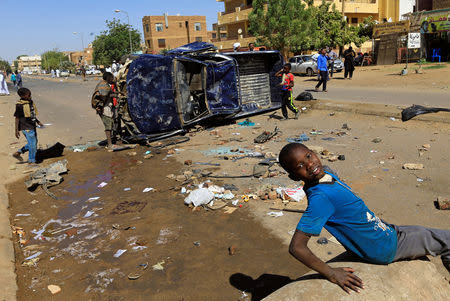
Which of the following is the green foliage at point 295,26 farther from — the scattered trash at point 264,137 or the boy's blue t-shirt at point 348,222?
the boy's blue t-shirt at point 348,222

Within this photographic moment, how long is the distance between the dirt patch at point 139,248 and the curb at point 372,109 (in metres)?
5.82

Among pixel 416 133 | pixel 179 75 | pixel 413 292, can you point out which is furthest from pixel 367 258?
pixel 179 75

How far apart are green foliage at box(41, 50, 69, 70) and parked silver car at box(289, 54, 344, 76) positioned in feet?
307

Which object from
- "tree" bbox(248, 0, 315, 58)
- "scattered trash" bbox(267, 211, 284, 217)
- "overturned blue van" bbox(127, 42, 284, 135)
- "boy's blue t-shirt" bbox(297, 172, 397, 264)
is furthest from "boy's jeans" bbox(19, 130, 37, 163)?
"tree" bbox(248, 0, 315, 58)

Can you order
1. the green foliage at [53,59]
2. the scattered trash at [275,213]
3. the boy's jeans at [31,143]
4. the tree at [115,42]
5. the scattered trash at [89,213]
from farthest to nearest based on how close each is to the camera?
the green foliage at [53,59], the tree at [115,42], the boy's jeans at [31,143], the scattered trash at [89,213], the scattered trash at [275,213]

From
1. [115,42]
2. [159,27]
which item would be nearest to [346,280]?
[115,42]

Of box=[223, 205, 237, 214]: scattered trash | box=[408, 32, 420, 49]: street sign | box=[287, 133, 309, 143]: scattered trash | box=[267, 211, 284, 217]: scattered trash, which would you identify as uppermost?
box=[408, 32, 420, 49]: street sign

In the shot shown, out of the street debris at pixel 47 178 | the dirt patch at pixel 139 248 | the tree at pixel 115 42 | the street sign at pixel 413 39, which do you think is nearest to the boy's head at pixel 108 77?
the street debris at pixel 47 178

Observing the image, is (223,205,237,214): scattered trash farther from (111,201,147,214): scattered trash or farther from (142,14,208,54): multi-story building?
(142,14,208,54): multi-story building

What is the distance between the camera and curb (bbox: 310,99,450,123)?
27.0 ft

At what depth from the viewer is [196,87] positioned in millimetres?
10242

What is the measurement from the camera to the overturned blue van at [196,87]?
873cm

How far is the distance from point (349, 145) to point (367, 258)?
5.65 meters

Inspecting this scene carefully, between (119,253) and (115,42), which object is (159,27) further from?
(119,253)
